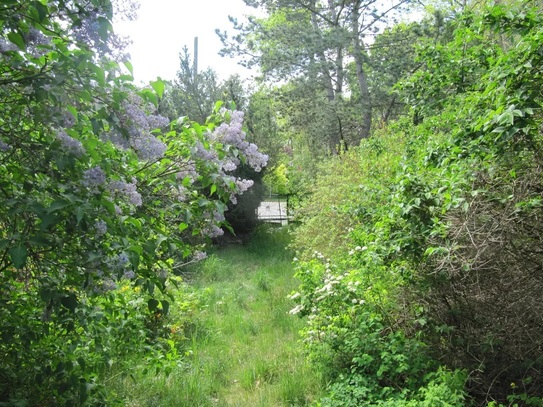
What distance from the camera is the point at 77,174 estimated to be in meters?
1.78

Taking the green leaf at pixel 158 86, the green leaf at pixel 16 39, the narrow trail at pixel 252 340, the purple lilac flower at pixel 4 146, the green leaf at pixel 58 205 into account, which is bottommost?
the narrow trail at pixel 252 340

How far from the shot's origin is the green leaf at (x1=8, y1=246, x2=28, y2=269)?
1.47 meters

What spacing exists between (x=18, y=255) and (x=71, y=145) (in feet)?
1.48

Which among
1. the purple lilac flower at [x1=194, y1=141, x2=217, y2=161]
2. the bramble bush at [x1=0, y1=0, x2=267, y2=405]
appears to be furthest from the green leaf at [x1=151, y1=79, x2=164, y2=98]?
the purple lilac flower at [x1=194, y1=141, x2=217, y2=161]

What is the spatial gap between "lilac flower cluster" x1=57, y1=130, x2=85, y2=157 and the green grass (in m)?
2.46

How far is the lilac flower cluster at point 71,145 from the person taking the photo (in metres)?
1.69

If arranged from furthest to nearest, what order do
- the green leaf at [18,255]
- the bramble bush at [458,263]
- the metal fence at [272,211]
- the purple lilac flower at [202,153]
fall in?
the metal fence at [272,211] → the bramble bush at [458,263] → the purple lilac flower at [202,153] → the green leaf at [18,255]

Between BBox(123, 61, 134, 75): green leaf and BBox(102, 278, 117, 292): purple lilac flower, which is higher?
BBox(123, 61, 134, 75): green leaf

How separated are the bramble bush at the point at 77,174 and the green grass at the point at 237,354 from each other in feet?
4.25

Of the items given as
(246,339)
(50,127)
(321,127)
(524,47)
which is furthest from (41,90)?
(321,127)

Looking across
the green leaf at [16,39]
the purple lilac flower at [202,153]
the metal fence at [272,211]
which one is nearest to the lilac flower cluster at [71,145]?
the green leaf at [16,39]

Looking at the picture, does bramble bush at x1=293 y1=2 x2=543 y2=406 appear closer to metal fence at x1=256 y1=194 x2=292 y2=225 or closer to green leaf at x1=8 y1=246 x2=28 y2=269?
green leaf at x1=8 y1=246 x2=28 y2=269

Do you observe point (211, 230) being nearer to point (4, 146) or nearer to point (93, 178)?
A: point (93, 178)

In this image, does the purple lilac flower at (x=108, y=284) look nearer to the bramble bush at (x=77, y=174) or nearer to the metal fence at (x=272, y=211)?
the bramble bush at (x=77, y=174)
